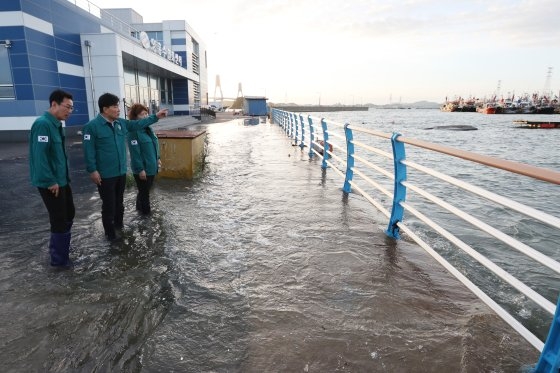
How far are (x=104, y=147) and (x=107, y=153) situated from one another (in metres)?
0.07

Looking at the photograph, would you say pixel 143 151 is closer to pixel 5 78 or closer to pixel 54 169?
pixel 54 169

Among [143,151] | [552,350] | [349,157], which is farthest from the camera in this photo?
[349,157]

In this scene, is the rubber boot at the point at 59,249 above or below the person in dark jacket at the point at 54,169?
below

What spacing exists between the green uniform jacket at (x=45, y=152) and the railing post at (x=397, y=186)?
3474mm

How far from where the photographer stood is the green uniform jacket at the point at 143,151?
194 inches

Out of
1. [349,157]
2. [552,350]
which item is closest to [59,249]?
[552,350]

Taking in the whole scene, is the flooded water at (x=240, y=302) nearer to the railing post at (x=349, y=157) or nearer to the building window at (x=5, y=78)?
the railing post at (x=349, y=157)

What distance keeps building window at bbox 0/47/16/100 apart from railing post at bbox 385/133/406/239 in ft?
57.0

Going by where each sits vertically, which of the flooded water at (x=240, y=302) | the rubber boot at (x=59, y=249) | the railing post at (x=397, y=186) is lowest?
the flooded water at (x=240, y=302)

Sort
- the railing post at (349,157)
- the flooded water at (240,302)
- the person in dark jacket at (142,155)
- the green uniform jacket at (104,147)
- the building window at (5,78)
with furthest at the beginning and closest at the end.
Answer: the building window at (5,78) < the railing post at (349,157) < the person in dark jacket at (142,155) < the green uniform jacket at (104,147) < the flooded water at (240,302)

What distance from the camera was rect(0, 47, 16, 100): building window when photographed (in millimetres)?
14734

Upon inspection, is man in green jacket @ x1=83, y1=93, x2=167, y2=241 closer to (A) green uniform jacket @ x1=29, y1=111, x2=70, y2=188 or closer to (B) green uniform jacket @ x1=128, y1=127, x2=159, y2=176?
(A) green uniform jacket @ x1=29, y1=111, x2=70, y2=188

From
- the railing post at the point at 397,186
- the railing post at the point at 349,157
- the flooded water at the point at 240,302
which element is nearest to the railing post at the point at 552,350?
the flooded water at the point at 240,302

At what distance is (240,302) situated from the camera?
9.37 ft
